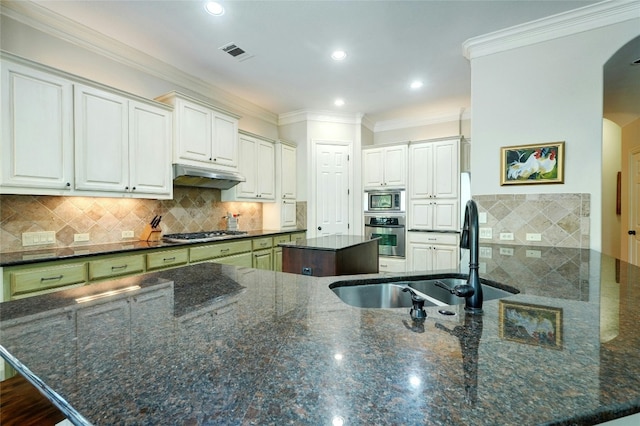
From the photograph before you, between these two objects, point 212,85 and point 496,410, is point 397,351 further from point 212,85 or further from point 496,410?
point 212,85

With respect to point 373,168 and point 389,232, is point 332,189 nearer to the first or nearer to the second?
point 373,168

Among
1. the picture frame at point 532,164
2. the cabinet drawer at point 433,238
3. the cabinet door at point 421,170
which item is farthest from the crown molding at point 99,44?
the picture frame at point 532,164

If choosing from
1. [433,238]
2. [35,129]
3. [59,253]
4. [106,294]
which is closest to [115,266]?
[59,253]

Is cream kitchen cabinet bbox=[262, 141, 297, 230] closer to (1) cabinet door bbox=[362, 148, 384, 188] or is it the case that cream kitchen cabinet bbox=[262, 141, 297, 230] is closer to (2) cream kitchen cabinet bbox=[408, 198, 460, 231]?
(1) cabinet door bbox=[362, 148, 384, 188]

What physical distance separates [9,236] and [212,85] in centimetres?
254

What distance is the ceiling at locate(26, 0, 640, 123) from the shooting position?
2254 millimetres

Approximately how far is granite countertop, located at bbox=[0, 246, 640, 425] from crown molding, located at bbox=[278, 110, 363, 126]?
4004mm

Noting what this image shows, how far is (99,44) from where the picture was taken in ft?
8.63

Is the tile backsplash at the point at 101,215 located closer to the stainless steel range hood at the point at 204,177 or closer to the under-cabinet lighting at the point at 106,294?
the stainless steel range hood at the point at 204,177

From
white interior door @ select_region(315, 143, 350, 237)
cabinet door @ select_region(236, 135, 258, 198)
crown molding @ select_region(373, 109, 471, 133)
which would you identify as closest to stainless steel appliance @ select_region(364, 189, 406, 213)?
white interior door @ select_region(315, 143, 350, 237)

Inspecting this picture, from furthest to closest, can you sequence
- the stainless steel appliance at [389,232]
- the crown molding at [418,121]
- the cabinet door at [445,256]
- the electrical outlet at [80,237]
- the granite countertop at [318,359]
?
the crown molding at [418,121] < the stainless steel appliance at [389,232] < the cabinet door at [445,256] < the electrical outlet at [80,237] < the granite countertop at [318,359]

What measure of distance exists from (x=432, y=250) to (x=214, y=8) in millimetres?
3796

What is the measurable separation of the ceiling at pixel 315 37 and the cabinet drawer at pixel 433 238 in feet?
6.47

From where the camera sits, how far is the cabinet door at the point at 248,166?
3871 millimetres
